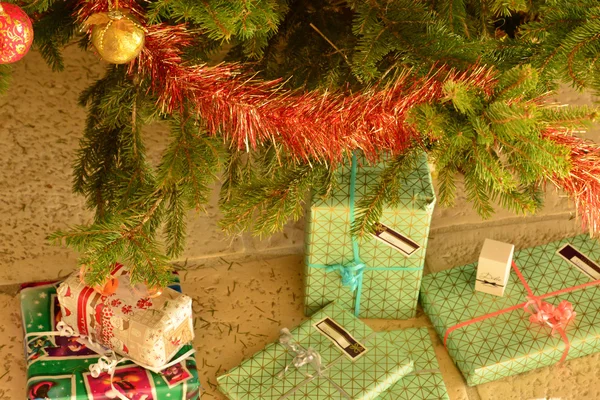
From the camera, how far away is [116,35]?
2.77ft

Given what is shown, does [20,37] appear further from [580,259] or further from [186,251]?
[580,259]

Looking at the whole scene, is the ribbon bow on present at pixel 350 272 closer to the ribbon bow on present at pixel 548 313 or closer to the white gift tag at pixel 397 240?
the white gift tag at pixel 397 240

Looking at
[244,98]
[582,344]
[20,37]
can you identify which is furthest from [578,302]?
[20,37]

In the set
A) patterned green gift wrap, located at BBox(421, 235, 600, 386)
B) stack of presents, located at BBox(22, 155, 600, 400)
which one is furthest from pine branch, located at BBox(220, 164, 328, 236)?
patterned green gift wrap, located at BBox(421, 235, 600, 386)

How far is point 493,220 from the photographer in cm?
153

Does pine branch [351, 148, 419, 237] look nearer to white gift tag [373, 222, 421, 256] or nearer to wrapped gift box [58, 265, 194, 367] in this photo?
white gift tag [373, 222, 421, 256]

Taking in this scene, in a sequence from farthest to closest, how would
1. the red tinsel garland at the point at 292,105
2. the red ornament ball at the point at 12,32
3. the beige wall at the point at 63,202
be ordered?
the beige wall at the point at 63,202, the red tinsel garland at the point at 292,105, the red ornament ball at the point at 12,32

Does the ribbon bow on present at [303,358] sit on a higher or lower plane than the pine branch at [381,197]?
lower

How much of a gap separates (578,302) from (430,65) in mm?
553

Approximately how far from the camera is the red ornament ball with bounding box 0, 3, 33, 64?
816 millimetres

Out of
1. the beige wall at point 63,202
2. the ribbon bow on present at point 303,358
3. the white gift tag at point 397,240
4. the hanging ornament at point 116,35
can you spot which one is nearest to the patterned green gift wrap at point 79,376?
the ribbon bow on present at point 303,358

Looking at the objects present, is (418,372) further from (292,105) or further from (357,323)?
(292,105)

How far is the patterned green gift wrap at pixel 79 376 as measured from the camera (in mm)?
1094

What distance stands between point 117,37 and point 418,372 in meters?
0.71
